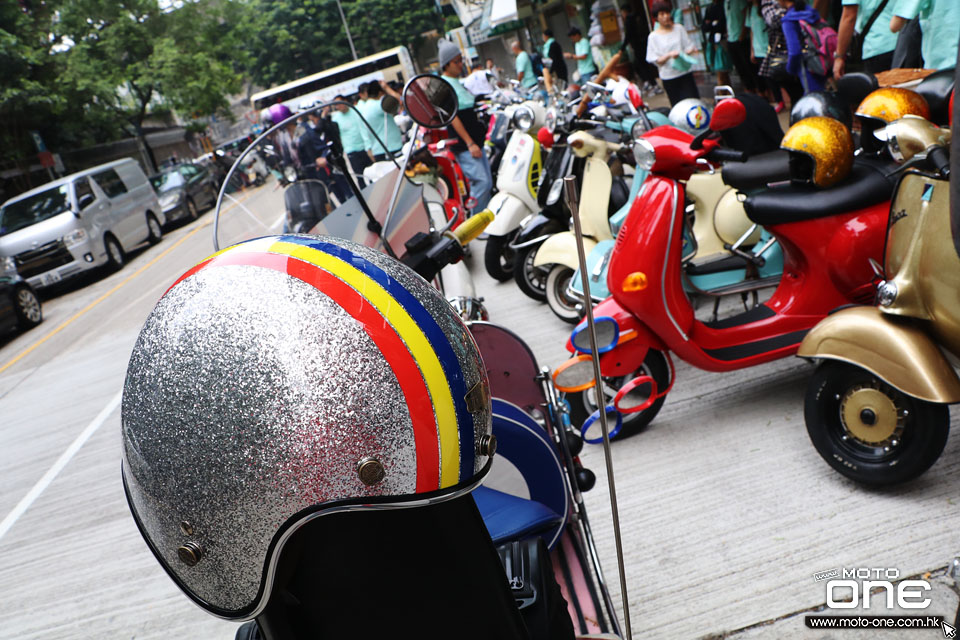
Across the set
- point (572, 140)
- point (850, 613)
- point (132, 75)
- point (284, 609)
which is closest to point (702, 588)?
point (850, 613)

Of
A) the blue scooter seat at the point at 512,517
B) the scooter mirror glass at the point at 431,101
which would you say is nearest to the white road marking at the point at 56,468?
the scooter mirror glass at the point at 431,101

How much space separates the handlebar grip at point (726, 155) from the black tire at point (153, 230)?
15405 millimetres

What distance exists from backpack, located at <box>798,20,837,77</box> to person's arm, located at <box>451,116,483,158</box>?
9.77 ft

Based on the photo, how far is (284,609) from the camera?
1.17 meters

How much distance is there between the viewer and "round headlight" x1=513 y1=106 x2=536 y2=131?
6223mm

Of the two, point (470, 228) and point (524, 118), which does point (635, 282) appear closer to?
point (470, 228)

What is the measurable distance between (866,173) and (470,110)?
5351mm

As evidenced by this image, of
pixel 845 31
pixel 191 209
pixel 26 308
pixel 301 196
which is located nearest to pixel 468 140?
pixel 845 31

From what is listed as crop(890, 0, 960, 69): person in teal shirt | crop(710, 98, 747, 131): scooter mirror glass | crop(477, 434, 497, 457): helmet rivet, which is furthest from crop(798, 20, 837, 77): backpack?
crop(477, 434, 497, 457): helmet rivet

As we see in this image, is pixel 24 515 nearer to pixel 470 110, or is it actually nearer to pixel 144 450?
pixel 144 450

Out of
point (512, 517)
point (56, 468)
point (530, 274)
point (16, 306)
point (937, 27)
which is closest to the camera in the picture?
point (512, 517)

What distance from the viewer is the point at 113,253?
14.5 m

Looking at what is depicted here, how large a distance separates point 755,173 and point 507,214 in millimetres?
2672

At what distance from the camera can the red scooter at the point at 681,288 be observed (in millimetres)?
3162
